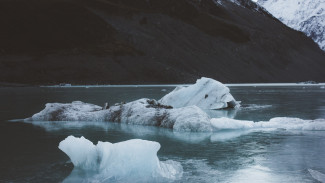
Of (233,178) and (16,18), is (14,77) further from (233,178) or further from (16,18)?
(233,178)

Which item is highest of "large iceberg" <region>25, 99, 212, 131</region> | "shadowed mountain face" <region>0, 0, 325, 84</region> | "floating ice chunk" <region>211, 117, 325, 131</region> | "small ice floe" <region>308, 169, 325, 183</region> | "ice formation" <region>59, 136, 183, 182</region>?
"shadowed mountain face" <region>0, 0, 325, 84</region>

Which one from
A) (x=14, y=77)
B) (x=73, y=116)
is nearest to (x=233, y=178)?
(x=73, y=116)

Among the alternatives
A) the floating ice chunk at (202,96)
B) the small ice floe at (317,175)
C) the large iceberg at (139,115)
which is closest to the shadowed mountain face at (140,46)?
the floating ice chunk at (202,96)

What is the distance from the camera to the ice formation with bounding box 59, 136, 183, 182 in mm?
9750

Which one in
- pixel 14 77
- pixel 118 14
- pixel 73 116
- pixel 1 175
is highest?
pixel 118 14

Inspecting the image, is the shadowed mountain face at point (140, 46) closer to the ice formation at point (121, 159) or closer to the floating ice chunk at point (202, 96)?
the floating ice chunk at point (202, 96)

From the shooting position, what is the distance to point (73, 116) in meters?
22.1

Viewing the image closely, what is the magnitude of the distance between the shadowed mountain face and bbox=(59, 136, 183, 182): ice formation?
98.7m

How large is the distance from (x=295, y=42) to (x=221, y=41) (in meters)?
47.0

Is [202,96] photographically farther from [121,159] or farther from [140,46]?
[140,46]

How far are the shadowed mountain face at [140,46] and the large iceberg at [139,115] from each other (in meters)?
86.2

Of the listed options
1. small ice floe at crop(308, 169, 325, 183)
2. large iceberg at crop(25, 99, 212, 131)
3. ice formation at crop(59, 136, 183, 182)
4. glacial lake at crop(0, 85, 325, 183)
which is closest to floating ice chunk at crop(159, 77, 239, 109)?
large iceberg at crop(25, 99, 212, 131)

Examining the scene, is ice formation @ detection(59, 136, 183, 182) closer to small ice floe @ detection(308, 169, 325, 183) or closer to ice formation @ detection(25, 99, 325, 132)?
small ice floe @ detection(308, 169, 325, 183)

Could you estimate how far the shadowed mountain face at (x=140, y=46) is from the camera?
376 ft
